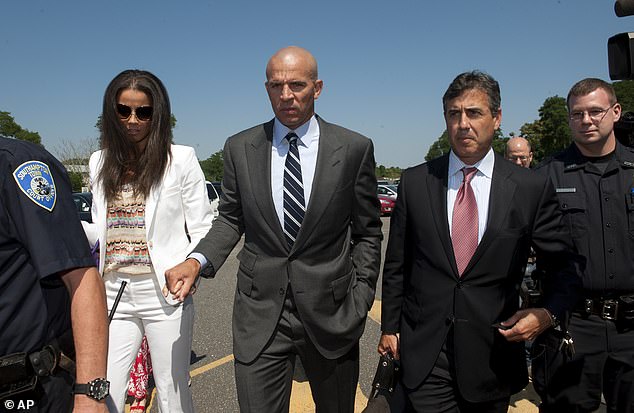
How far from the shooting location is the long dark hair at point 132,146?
283 cm

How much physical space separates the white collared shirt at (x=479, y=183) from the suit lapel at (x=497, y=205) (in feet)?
0.12

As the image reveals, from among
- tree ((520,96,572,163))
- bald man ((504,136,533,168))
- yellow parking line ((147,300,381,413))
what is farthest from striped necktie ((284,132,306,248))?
tree ((520,96,572,163))

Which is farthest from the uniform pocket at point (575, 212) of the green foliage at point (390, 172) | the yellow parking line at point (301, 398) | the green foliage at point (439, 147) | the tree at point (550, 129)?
the green foliage at point (390, 172)

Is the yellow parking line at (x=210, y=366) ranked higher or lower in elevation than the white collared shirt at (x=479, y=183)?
lower

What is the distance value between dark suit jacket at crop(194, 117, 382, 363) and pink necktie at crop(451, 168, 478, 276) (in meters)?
0.48

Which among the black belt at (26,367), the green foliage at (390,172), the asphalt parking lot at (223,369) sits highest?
the black belt at (26,367)

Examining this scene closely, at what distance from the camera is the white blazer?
277cm

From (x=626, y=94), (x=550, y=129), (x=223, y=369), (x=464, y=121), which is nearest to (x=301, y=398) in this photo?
(x=223, y=369)

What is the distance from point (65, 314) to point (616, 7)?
2967 mm

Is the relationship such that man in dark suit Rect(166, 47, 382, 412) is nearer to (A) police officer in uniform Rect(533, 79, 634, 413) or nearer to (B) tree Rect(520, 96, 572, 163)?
(A) police officer in uniform Rect(533, 79, 634, 413)

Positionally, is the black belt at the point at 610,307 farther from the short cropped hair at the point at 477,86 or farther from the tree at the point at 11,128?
the tree at the point at 11,128

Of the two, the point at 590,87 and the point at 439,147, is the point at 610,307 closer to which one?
the point at 590,87

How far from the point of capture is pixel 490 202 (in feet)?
7.97

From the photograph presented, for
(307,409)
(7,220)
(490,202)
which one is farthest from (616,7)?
(307,409)
